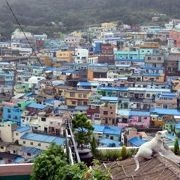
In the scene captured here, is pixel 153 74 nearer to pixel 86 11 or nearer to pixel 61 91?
pixel 61 91

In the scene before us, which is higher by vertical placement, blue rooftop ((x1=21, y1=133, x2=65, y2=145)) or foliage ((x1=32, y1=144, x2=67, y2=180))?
foliage ((x1=32, y1=144, x2=67, y2=180))

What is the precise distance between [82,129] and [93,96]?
10821 millimetres

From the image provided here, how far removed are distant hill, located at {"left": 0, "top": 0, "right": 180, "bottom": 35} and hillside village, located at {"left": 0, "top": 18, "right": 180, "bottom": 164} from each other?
10171 millimetres

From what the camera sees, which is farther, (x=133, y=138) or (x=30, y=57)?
(x=30, y=57)

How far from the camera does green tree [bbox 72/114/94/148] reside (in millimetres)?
3617

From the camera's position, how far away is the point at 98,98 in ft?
47.1

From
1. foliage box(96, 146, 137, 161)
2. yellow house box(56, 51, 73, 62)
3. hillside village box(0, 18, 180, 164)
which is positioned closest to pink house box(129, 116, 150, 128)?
hillside village box(0, 18, 180, 164)

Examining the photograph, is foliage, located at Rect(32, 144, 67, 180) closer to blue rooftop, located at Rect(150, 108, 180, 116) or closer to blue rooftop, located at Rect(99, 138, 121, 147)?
blue rooftop, located at Rect(99, 138, 121, 147)

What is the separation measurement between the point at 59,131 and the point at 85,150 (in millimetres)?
8767

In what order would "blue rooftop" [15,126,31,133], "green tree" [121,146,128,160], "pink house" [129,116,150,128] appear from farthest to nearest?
"pink house" [129,116,150,128] → "blue rooftop" [15,126,31,133] → "green tree" [121,146,128,160]

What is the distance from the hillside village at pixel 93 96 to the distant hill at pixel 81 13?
10171mm

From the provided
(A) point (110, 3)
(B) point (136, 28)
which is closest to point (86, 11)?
(A) point (110, 3)

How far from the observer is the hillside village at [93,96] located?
38.1 feet

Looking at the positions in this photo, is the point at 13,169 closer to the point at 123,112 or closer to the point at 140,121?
the point at 140,121
